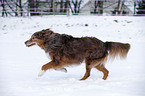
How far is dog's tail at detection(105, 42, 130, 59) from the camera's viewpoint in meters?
5.16

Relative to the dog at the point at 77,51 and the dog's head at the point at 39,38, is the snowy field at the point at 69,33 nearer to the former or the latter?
the dog at the point at 77,51

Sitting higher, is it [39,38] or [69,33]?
[39,38]

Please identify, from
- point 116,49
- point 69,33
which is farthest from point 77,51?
point 69,33

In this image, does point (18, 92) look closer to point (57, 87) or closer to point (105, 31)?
point (57, 87)

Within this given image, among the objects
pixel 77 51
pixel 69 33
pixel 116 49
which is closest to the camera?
pixel 77 51

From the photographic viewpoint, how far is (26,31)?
17562 millimetres

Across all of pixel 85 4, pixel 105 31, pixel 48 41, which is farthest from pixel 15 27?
pixel 85 4

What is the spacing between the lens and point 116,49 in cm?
518

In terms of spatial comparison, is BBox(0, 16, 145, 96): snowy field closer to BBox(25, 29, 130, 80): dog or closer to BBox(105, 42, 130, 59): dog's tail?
BBox(25, 29, 130, 80): dog

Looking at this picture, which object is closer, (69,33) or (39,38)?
(39,38)

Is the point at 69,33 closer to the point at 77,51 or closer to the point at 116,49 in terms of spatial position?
the point at 116,49

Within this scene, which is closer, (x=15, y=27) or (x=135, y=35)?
(x=135, y=35)

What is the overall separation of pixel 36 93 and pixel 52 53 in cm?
153

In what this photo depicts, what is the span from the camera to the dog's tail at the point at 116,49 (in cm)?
516
